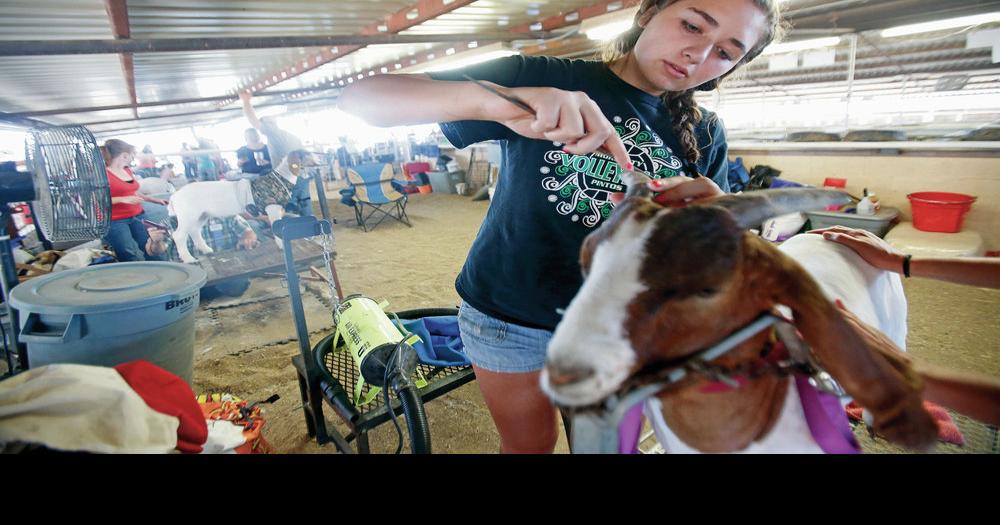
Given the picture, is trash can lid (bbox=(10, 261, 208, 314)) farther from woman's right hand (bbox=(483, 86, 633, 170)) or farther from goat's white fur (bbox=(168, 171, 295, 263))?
woman's right hand (bbox=(483, 86, 633, 170))

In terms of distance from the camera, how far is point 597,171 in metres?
0.72

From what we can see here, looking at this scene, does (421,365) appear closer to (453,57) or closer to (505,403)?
(505,403)

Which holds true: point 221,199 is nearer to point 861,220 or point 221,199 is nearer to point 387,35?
point 387,35

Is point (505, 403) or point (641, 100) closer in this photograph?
point (641, 100)

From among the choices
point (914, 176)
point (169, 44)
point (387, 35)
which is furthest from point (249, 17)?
point (914, 176)

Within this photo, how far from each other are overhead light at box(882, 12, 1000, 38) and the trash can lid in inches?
57.7

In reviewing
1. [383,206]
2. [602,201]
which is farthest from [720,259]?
[383,206]

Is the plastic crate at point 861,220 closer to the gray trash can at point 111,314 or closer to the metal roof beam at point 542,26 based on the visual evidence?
the gray trash can at point 111,314

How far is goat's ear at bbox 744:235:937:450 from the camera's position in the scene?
1.58 feet

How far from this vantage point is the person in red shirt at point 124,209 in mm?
789

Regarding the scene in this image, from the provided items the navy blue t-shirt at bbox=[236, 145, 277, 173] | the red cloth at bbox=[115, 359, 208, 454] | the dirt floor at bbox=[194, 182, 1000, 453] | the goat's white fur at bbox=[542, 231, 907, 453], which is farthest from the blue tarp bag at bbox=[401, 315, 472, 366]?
the goat's white fur at bbox=[542, 231, 907, 453]

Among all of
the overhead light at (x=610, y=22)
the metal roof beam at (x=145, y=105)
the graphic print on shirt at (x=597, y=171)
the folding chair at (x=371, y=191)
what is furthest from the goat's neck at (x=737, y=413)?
the folding chair at (x=371, y=191)

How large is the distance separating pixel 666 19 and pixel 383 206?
8.37ft

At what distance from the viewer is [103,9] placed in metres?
0.71
